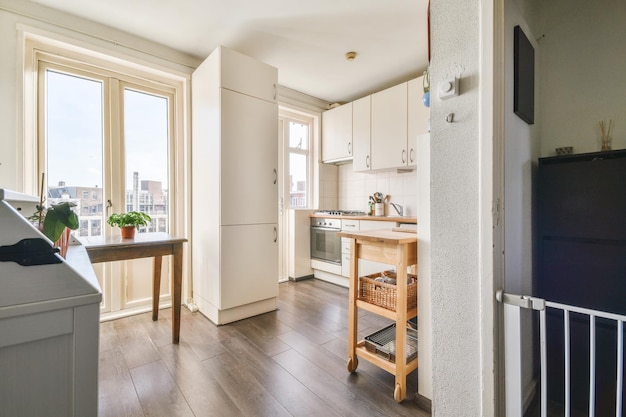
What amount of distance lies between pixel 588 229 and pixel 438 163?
85cm

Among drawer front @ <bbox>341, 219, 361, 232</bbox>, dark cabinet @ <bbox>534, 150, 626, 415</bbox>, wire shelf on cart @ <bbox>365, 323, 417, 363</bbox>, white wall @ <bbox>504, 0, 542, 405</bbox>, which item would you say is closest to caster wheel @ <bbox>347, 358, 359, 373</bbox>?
wire shelf on cart @ <bbox>365, 323, 417, 363</bbox>

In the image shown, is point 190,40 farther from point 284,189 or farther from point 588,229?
point 588,229

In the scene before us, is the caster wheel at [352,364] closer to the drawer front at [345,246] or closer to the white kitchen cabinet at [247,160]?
the white kitchen cabinet at [247,160]

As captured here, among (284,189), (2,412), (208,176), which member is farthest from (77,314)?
(284,189)

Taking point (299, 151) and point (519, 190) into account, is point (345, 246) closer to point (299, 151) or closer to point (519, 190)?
point (299, 151)

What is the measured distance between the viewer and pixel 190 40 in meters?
2.57

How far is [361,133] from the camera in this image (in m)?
3.59

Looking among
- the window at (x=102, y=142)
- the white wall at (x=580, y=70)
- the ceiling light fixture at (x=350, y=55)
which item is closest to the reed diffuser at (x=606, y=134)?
the white wall at (x=580, y=70)

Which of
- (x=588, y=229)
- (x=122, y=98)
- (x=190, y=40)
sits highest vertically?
(x=190, y=40)

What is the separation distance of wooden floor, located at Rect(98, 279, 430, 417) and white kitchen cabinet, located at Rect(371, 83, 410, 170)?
5.83 ft

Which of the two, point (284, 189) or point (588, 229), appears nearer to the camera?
point (588, 229)

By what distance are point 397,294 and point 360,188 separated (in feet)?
8.63

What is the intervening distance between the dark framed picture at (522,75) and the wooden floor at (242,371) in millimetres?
1555

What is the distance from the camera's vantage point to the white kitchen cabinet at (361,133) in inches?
138
